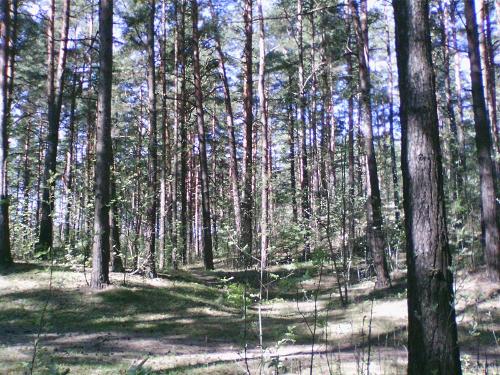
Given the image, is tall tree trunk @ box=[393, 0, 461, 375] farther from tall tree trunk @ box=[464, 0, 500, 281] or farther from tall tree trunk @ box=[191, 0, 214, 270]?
tall tree trunk @ box=[191, 0, 214, 270]

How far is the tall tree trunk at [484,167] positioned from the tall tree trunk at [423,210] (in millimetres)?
7670

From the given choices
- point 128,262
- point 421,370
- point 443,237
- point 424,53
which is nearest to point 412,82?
point 424,53

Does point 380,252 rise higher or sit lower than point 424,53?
lower

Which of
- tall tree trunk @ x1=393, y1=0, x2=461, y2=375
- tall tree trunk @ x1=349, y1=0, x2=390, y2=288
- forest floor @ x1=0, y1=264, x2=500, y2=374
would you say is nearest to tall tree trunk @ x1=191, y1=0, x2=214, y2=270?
forest floor @ x1=0, y1=264, x2=500, y2=374

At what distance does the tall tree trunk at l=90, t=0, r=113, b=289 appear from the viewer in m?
11.7

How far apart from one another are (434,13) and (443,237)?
948 inches

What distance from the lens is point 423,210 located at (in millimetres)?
4223

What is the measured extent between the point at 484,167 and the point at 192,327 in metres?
Result: 8.14

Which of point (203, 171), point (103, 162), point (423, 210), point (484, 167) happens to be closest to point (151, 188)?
point (103, 162)

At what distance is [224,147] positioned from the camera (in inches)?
1441

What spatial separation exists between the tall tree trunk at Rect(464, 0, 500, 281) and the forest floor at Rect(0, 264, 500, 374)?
0.67 m

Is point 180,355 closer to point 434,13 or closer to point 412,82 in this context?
point 412,82

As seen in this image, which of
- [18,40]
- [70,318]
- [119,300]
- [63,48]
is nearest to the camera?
[70,318]

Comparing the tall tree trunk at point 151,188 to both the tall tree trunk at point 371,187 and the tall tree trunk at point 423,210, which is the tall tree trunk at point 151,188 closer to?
the tall tree trunk at point 371,187
